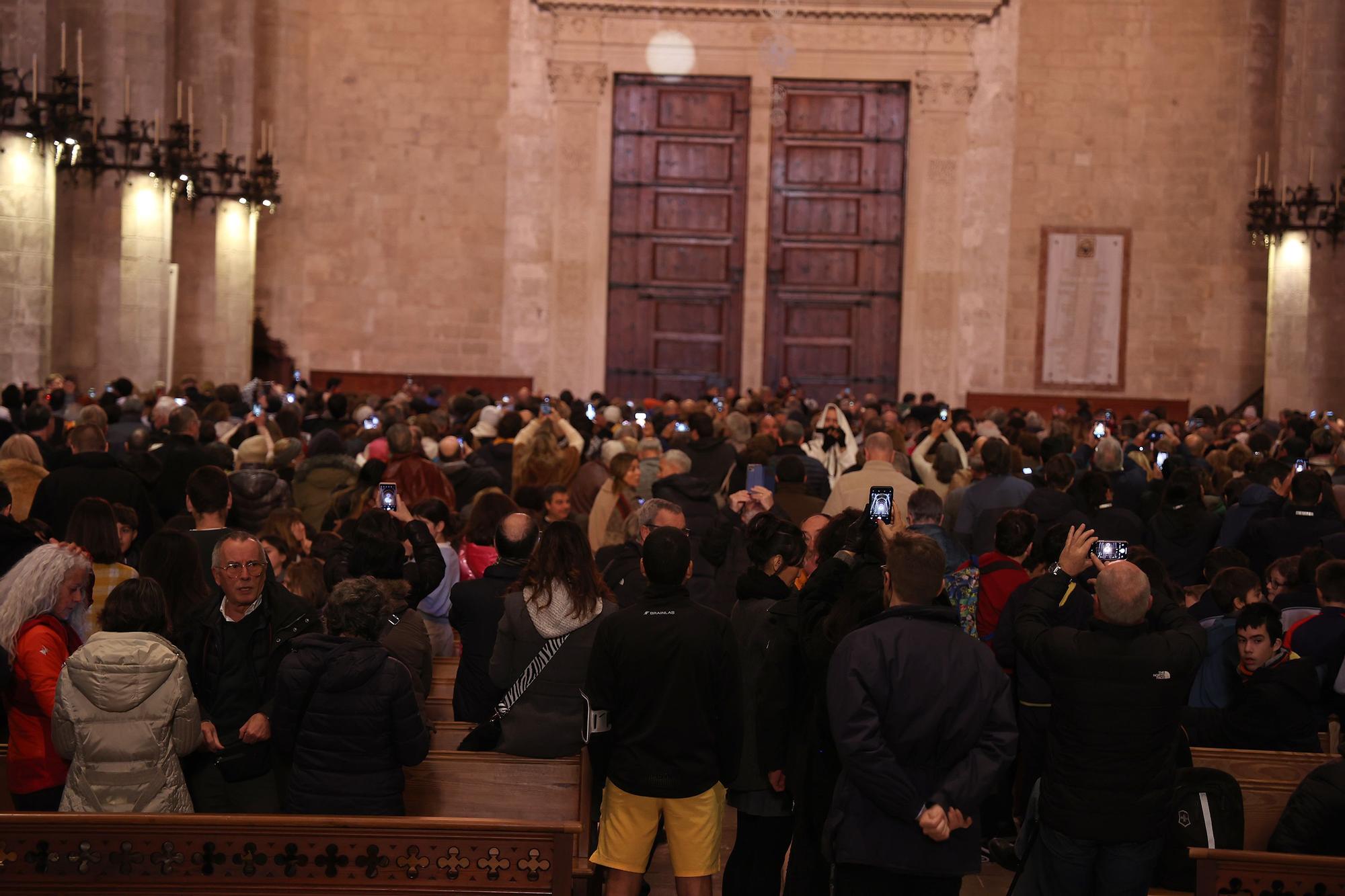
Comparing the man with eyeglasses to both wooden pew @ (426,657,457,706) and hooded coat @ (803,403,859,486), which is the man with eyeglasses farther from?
hooded coat @ (803,403,859,486)

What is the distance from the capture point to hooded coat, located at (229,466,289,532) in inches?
318

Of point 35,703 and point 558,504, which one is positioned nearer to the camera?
point 35,703

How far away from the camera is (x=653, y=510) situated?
653 centimetres

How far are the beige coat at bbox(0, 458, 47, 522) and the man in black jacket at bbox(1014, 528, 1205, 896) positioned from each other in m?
6.19

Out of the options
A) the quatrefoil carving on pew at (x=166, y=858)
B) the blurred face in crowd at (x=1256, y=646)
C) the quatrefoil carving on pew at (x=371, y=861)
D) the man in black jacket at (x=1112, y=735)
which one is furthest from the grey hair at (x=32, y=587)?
the blurred face in crowd at (x=1256, y=646)

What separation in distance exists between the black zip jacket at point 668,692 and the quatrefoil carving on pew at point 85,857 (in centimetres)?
158

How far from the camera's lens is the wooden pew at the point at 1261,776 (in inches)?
212

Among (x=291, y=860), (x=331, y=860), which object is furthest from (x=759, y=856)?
(x=291, y=860)

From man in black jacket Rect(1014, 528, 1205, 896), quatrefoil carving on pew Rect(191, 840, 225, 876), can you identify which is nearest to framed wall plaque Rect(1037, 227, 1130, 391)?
man in black jacket Rect(1014, 528, 1205, 896)

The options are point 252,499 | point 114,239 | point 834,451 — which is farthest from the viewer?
point 114,239

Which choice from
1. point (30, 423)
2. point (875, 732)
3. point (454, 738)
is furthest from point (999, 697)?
point (30, 423)

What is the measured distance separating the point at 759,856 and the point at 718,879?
1.24m

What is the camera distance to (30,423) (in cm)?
1034

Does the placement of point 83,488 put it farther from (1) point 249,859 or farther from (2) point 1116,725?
(2) point 1116,725
